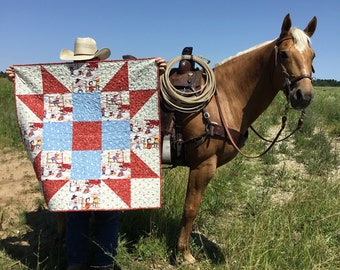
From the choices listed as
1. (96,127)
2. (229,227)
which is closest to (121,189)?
(96,127)

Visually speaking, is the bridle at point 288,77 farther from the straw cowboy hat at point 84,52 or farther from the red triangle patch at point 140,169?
the straw cowboy hat at point 84,52

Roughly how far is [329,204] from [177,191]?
2.02 meters

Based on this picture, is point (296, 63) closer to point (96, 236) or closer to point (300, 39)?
point (300, 39)

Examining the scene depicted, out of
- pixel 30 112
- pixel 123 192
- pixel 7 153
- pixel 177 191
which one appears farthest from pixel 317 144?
pixel 7 153

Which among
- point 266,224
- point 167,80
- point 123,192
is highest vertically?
point 167,80

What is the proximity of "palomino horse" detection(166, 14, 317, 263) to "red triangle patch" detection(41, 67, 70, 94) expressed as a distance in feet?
3.86

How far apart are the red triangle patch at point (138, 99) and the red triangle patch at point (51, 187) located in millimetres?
902

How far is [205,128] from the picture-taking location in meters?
3.13

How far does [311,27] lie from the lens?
3162mm

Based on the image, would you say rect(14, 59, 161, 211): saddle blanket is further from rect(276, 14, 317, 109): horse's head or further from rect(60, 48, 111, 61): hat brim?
rect(276, 14, 317, 109): horse's head

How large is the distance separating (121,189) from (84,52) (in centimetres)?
137

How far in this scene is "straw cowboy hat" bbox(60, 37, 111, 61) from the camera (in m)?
3.11

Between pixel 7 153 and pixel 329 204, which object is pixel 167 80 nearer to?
pixel 329 204

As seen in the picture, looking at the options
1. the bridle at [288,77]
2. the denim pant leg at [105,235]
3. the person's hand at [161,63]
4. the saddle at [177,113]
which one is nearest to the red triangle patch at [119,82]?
the person's hand at [161,63]
